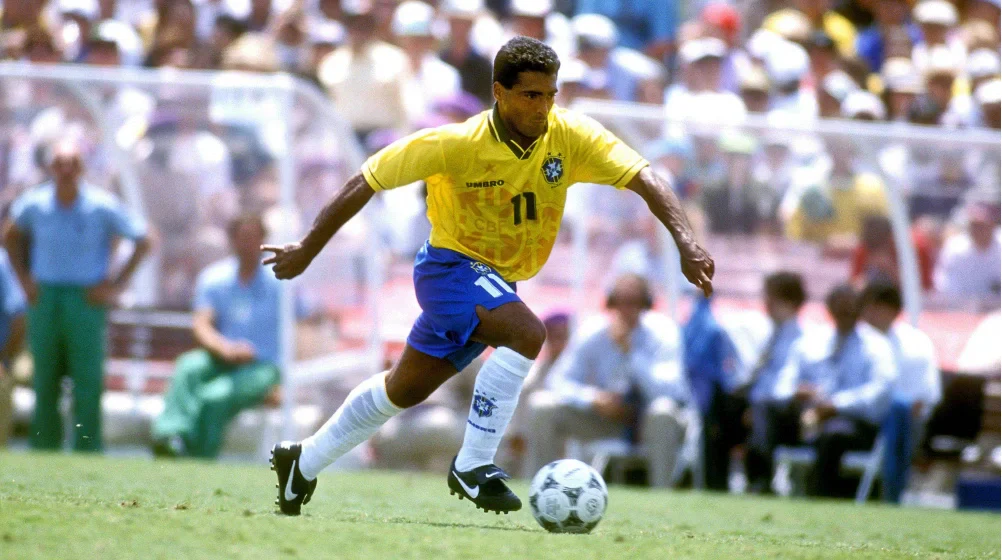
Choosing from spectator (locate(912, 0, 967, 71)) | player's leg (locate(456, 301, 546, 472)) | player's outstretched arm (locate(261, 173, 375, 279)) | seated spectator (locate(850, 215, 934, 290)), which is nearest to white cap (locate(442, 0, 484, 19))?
spectator (locate(912, 0, 967, 71))

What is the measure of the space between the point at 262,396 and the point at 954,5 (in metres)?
8.26

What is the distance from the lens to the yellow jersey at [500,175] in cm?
631

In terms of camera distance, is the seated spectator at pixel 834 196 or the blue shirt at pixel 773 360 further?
the seated spectator at pixel 834 196

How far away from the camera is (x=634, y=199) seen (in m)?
11.7

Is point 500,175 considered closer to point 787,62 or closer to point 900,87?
point 900,87

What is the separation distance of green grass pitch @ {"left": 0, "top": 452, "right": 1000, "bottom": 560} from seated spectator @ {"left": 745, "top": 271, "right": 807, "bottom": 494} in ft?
2.43

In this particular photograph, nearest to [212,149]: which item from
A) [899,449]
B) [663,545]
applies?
[899,449]

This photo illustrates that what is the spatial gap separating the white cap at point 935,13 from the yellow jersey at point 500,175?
9089 millimetres

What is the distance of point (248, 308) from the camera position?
465 inches

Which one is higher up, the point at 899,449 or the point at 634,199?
the point at 634,199

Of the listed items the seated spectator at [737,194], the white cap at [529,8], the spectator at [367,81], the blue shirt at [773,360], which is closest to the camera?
the blue shirt at [773,360]

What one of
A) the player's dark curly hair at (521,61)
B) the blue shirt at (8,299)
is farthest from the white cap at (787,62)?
the player's dark curly hair at (521,61)

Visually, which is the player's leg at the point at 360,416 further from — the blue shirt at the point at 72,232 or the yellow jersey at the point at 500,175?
the blue shirt at the point at 72,232

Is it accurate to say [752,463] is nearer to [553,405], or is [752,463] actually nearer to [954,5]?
[553,405]
